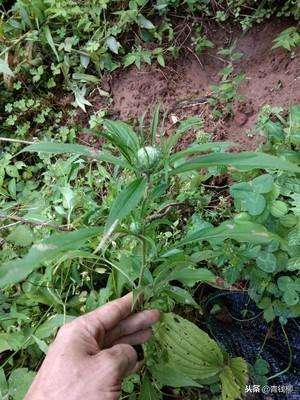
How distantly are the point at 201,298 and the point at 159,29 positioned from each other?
165 centimetres

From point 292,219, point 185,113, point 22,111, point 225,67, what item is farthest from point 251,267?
point 22,111

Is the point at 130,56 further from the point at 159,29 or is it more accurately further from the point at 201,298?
the point at 201,298

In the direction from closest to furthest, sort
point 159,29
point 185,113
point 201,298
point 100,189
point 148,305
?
point 148,305, point 201,298, point 100,189, point 185,113, point 159,29

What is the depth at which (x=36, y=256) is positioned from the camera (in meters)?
1.04

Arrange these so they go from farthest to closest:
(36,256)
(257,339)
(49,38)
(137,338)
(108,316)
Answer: (49,38)
(257,339)
(137,338)
(108,316)
(36,256)

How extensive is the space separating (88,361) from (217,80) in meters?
1.89

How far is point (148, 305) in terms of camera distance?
1596 mm

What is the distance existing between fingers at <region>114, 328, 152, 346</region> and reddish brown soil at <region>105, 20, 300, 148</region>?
1.14 m

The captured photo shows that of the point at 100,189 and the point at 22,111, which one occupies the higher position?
the point at 22,111

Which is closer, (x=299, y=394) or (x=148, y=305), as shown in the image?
(x=148, y=305)

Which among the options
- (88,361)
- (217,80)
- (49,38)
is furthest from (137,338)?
(49,38)

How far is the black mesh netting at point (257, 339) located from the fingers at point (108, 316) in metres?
0.59

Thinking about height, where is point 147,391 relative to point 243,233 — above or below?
below

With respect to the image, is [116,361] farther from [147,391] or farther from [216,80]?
[216,80]
